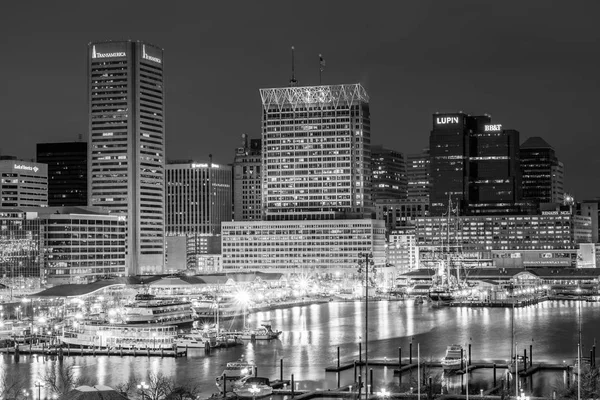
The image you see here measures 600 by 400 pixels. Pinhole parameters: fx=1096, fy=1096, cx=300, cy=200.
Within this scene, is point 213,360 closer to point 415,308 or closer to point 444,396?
point 444,396

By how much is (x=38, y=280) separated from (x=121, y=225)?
79.2 feet

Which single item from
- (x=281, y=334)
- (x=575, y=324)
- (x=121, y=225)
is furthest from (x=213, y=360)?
(x=121, y=225)

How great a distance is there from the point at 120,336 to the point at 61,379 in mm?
24002

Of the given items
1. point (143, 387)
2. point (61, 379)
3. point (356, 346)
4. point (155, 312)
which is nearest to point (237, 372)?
point (143, 387)

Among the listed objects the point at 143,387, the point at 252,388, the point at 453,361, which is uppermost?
the point at 453,361

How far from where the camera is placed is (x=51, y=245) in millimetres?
176750

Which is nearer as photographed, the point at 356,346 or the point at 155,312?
the point at 356,346

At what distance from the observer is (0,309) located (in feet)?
430

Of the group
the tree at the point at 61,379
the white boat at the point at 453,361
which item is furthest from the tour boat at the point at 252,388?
the white boat at the point at 453,361

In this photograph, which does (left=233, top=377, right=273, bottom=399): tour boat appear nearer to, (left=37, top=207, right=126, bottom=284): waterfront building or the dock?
the dock

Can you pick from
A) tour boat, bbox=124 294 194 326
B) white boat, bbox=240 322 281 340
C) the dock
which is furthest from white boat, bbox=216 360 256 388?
tour boat, bbox=124 294 194 326

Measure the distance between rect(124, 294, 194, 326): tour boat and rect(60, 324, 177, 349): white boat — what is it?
20.4 feet

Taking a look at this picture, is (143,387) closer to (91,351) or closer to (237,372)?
(237,372)

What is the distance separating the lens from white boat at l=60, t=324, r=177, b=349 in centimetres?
10050
